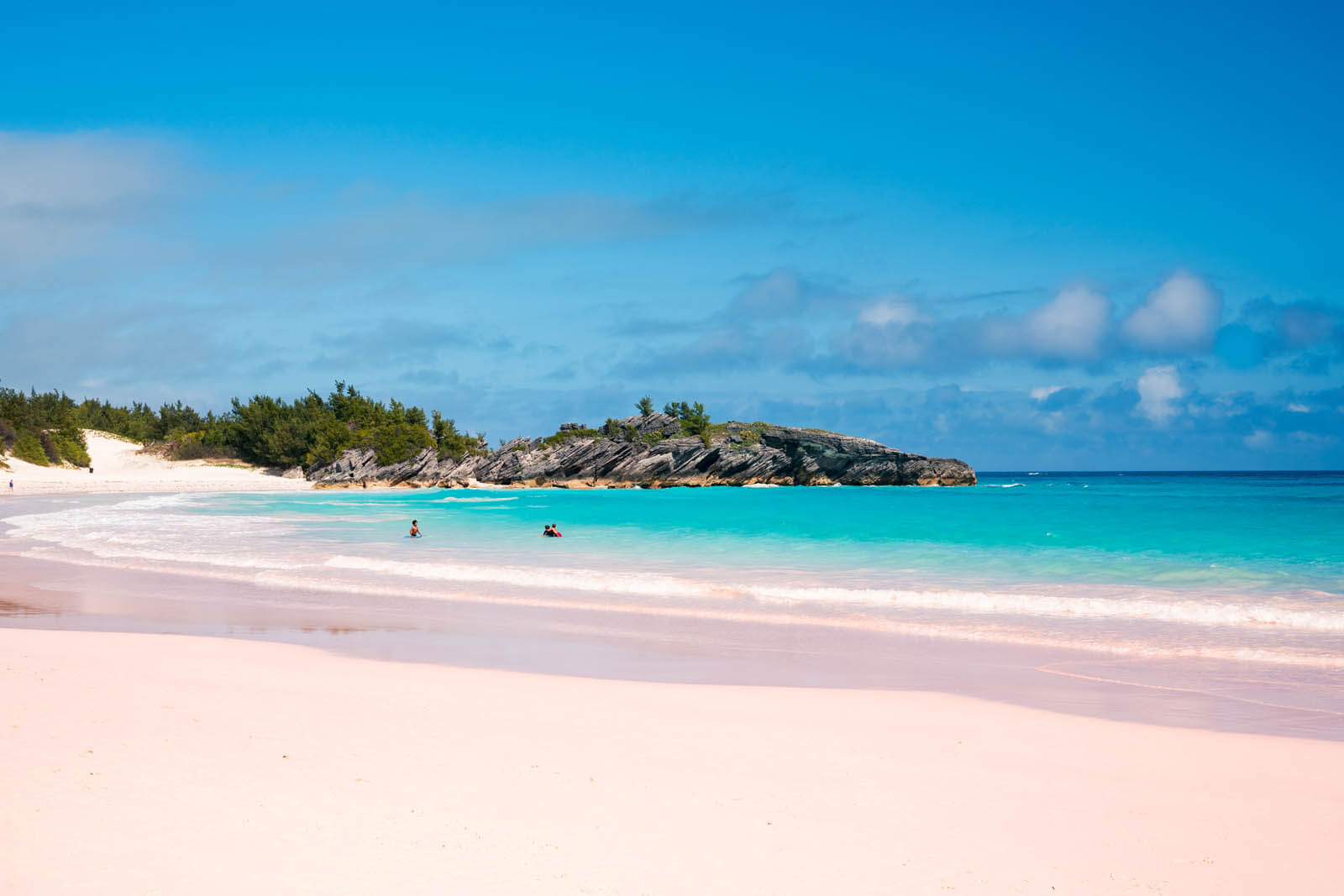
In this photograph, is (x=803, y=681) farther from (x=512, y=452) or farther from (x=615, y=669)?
(x=512, y=452)

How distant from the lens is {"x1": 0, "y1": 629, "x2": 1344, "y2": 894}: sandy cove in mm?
4309

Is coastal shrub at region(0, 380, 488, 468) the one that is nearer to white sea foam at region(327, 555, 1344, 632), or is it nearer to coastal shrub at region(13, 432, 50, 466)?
coastal shrub at region(13, 432, 50, 466)

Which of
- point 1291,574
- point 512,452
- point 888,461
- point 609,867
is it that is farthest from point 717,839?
point 888,461

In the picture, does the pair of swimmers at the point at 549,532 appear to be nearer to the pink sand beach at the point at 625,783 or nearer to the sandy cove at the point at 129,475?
the pink sand beach at the point at 625,783

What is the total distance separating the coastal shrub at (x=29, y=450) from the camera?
75.6 metres

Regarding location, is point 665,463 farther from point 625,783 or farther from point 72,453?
point 625,783

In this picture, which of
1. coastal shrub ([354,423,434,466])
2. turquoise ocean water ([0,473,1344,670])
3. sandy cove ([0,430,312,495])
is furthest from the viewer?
coastal shrub ([354,423,434,466])

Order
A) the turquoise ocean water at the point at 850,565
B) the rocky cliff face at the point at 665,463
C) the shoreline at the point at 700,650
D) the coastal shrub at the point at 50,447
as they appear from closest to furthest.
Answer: the shoreline at the point at 700,650, the turquoise ocean water at the point at 850,565, the coastal shrub at the point at 50,447, the rocky cliff face at the point at 665,463

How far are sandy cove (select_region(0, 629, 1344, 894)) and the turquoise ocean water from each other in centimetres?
595

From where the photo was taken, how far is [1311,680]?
9.78m

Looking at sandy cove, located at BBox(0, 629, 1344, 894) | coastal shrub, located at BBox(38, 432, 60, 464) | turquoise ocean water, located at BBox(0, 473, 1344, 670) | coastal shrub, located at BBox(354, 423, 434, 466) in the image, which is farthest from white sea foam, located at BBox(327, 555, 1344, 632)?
coastal shrub, located at BBox(38, 432, 60, 464)

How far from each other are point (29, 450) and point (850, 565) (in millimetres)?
86326

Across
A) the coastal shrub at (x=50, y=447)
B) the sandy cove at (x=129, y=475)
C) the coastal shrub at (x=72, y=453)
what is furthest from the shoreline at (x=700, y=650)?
the coastal shrub at (x=72, y=453)

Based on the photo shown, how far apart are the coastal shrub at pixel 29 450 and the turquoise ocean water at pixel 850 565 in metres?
46.2
